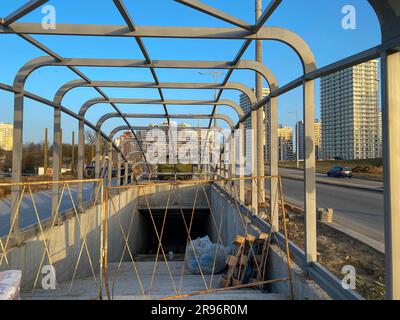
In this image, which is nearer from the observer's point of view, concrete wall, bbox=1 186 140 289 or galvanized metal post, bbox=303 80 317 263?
galvanized metal post, bbox=303 80 317 263

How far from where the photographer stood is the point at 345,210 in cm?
1093

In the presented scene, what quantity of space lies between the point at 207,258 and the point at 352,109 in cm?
439

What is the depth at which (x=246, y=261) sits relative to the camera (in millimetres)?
5188

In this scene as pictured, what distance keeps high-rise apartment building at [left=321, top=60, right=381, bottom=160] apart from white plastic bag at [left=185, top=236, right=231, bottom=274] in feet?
10.9

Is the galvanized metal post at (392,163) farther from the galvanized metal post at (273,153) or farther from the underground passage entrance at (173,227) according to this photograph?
the underground passage entrance at (173,227)

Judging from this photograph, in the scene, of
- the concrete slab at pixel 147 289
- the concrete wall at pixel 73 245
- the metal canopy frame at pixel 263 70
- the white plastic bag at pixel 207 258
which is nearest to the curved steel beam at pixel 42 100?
the metal canopy frame at pixel 263 70

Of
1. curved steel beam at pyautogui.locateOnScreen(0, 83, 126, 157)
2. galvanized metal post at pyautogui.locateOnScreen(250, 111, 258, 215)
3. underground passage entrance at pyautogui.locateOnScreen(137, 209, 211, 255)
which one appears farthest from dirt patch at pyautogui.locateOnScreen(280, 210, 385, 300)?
underground passage entrance at pyautogui.locateOnScreen(137, 209, 211, 255)

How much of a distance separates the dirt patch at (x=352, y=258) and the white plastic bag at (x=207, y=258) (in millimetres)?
1410

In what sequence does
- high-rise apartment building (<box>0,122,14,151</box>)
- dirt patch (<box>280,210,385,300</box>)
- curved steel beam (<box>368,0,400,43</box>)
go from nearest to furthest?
curved steel beam (<box>368,0,400,43</box>) < dirt patch (<box>280,210,385,300</box>) < high-rise apartment building (<box>0,122,14,151</box>)

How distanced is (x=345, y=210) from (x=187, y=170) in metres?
11.4

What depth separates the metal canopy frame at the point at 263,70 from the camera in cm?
237

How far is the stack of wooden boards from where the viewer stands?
5.14 metres

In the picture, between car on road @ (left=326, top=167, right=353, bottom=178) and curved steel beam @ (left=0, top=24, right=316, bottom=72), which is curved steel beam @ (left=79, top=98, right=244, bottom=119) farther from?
car on road @ (left=326, top=167, right=353, bottom=178)
